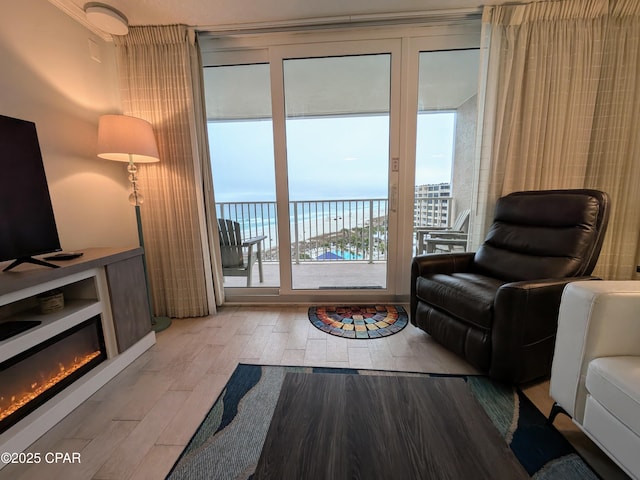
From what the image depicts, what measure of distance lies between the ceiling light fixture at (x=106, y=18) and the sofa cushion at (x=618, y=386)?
3.35 m

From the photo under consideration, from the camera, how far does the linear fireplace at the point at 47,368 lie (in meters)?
1.14

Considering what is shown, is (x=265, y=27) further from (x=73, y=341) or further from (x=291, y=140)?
(x=73, y=341)

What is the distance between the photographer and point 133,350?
1.74 metres

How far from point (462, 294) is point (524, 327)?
327 mm

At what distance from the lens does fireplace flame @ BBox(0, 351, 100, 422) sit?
1156 millimetres

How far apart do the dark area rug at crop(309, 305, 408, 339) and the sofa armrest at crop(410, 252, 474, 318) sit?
276mm

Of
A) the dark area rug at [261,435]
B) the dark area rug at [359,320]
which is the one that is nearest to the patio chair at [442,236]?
the dark area rug at [359,320]

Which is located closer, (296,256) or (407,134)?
(407,134)

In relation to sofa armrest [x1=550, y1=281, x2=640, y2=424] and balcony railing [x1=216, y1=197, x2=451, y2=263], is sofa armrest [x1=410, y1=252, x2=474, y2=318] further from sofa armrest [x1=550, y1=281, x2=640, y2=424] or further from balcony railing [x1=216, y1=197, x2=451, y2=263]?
balcony railing [x1=216, y1=197, x2=451, y2=263]

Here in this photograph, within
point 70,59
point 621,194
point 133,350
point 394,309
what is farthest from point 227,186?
point 621,194

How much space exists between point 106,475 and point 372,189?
2764mm

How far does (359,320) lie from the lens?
2230 mm

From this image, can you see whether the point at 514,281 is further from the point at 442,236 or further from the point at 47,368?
the point at 47,368

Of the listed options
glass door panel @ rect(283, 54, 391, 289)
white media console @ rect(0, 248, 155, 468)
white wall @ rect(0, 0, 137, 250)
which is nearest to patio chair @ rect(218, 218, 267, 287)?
glass door panel @ rect(283, 54, 391, 289)
